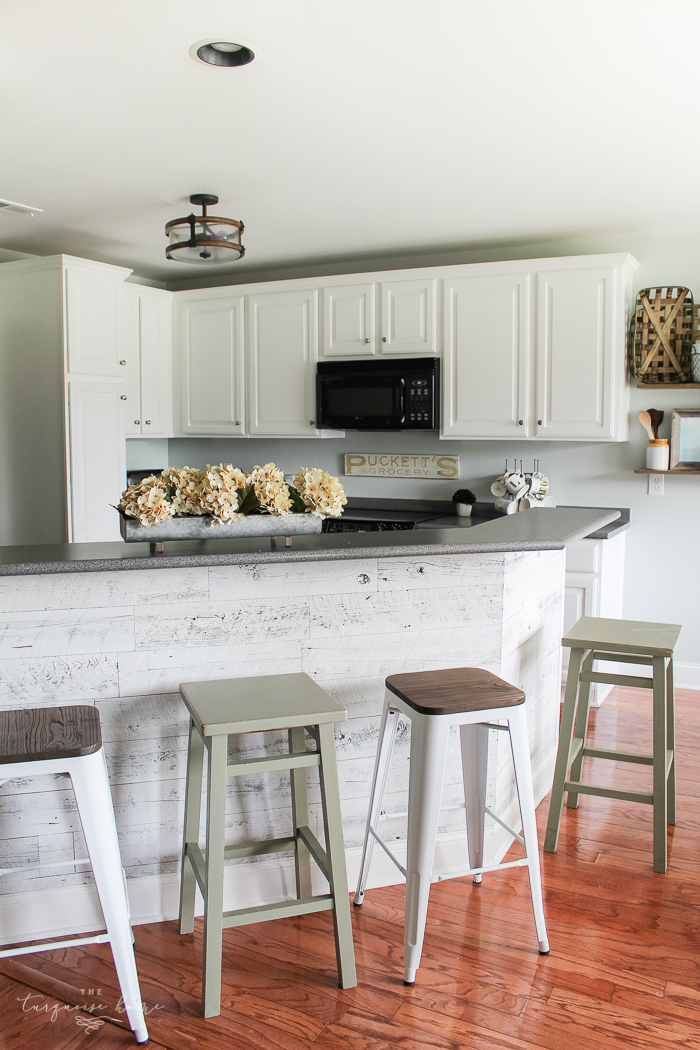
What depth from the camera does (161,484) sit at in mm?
2018

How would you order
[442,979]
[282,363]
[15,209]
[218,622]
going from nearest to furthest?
[442,979]
[218,622]
[15,209]
[282,363]

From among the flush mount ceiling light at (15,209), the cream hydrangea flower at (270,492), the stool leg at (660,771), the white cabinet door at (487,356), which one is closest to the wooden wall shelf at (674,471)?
the white cabinet door at (487,356)

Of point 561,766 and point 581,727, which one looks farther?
point 581,727

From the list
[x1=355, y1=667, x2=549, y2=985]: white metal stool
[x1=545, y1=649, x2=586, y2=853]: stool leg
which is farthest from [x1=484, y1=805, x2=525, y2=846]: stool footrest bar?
[x1=545, y1=649, x2=586, y2=853]: stool leg

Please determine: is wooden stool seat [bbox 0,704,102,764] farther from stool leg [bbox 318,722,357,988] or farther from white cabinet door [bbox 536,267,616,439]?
white cabinet door [bbox 536,267,616,439]

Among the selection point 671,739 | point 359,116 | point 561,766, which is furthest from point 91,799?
point 359,116

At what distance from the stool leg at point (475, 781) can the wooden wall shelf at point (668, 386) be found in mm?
2441

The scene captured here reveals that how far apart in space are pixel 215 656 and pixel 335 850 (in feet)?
1.86

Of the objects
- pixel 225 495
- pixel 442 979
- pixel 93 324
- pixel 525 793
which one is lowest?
pixel 442 979

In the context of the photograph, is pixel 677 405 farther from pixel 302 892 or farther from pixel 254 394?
pixel 302 892

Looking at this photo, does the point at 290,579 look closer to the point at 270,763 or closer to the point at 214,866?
the point at 270,763

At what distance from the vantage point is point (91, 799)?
157cm

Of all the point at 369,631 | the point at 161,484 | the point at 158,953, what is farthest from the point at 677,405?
the point at 158,953

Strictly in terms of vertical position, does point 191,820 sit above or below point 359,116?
below
